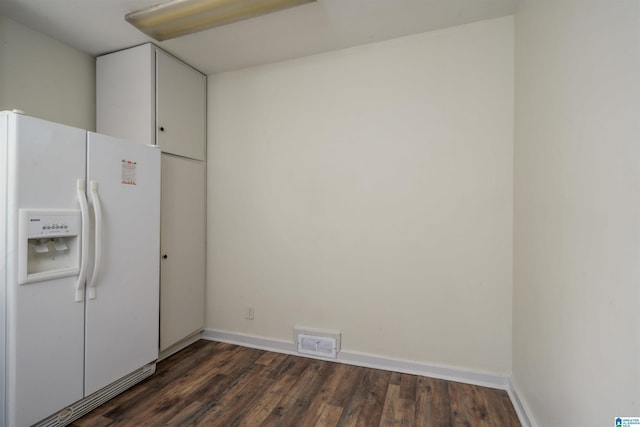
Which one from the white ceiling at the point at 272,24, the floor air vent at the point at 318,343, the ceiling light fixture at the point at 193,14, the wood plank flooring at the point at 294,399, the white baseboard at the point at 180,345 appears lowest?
the wood plank flooring at the point at 294,399

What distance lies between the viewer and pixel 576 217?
1182 mm

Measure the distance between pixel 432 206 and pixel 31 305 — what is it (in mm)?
2665

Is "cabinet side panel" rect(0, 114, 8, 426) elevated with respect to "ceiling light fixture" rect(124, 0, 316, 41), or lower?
lower

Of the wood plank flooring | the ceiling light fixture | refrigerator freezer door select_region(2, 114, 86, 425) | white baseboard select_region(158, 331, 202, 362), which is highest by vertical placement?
the ceiling light fixture

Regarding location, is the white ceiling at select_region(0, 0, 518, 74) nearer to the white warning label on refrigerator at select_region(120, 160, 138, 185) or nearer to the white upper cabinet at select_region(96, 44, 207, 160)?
the white upper cabinet at select_region(96, 44, 207, 160)

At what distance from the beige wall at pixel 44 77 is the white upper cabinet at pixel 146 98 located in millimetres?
109

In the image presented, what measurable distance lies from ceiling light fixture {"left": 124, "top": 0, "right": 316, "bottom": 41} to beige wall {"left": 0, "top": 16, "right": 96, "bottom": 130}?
0.90 metres

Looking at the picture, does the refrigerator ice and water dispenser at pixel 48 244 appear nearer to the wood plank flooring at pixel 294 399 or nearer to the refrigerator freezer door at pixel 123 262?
the refrigerator freezer door at pixel 123 262

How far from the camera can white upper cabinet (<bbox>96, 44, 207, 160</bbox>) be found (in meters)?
2.39

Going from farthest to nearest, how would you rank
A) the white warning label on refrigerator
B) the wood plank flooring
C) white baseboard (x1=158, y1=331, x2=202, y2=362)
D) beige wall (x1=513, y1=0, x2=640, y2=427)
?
white baseboard (x1=158, y1=331, x2=202, y2=362)
the white warning label on refrigerator
the wood plank flooring
beige wall (x1=513, y1=0, x2=640, y2=427)

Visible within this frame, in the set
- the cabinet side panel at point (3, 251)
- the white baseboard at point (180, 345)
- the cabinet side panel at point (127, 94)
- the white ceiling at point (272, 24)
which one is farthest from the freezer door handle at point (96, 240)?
the white ceiling at point (272, 24)

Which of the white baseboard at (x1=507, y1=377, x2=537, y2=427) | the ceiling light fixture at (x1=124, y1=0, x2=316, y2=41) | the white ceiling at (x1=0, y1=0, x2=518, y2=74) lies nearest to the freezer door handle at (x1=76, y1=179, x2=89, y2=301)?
the ceiling light fixture at (x1=124, y1=0, x2=316, y2=41)

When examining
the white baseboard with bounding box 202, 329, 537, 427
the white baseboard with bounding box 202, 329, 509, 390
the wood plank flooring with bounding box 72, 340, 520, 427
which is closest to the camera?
the wood plank flooring with bounding box 72, 340, 520, 427

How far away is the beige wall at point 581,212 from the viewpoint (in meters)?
0.88
